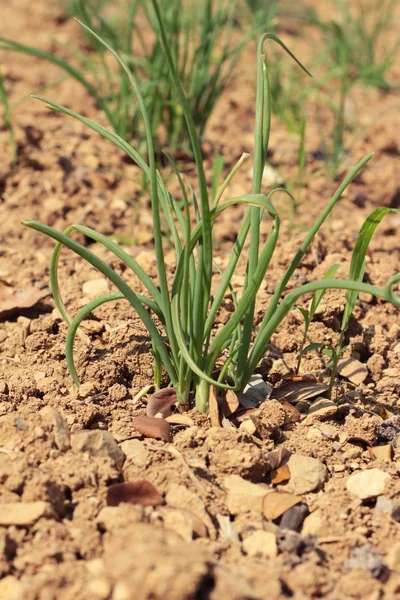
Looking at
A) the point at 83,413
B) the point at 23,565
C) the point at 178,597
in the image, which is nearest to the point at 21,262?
the point at 83,413

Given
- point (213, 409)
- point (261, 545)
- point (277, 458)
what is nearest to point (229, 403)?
point (213, 409)

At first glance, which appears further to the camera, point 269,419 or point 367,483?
point 269,419

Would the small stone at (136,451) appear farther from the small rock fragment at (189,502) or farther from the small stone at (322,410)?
the small stone at (322,410)

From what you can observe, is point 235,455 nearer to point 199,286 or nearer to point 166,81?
point 199,286

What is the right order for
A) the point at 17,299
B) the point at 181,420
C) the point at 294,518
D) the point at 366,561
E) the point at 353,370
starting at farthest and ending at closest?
the point at 17,299 → the point at 353,370 → the point at 181,420 → the point at 294,518 → the point at 366,561

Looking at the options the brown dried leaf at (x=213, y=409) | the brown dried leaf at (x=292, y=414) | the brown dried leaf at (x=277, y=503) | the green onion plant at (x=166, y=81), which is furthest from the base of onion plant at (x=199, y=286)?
the green onion plant at (x=166, y=81)

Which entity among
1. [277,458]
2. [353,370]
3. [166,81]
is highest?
[166,81]

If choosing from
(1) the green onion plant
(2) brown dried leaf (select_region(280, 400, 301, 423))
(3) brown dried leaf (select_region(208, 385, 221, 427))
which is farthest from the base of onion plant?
(1) the green onion plant
